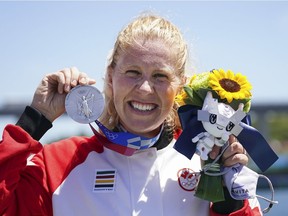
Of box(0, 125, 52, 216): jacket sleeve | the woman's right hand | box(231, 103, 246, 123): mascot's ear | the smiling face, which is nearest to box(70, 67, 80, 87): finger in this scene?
the woman's right hand

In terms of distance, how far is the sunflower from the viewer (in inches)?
79.7

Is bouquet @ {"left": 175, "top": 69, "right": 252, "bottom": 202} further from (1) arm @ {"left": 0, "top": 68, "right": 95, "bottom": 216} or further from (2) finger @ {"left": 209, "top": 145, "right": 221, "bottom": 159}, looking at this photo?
(1) arm @ {"left": 0, "top": 68, "right": 95, "bottom": 216}

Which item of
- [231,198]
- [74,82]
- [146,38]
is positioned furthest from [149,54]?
[231,198]

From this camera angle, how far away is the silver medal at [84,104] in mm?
2098

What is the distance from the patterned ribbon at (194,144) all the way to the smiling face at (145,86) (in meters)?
0.09

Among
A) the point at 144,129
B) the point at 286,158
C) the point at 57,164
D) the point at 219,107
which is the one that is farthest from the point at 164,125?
the point at 286,158

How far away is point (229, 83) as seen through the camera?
2045mm

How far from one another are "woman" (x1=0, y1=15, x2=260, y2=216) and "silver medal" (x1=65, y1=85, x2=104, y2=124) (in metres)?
0.03

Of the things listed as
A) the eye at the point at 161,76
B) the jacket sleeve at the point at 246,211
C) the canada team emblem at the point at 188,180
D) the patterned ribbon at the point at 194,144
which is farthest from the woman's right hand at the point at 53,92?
the jacket sleeve at the point at 246,211

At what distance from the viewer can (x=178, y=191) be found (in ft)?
7.07

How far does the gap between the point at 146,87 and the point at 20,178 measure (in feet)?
1.93

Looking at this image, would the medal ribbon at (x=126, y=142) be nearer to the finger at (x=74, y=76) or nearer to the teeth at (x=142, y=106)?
the teeth at (x=142, y=106)

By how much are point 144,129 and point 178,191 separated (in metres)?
0.28

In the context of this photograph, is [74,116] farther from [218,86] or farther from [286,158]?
[286,158]
